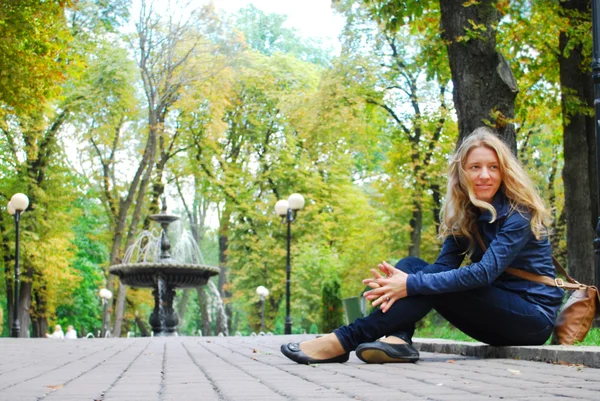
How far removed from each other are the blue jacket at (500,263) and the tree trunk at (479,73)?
5.09 meters

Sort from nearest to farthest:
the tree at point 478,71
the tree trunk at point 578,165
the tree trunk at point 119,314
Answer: the tree at point 478,71 < the tree trunk at point 578,165 < the tree trunk at point 119,314

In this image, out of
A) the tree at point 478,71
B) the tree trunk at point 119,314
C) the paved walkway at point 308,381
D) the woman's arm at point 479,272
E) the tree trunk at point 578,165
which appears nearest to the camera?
the paved walkway at point 308,381

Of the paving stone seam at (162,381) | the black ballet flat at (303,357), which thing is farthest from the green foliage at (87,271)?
the black ballet flat at (303,357)

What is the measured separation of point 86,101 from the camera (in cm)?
3181

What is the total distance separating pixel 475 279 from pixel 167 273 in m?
16.5

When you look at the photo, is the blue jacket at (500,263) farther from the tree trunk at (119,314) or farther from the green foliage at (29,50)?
the tree trunk at (119,314)

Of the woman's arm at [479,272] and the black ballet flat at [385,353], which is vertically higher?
the woman's arm at [479,272]

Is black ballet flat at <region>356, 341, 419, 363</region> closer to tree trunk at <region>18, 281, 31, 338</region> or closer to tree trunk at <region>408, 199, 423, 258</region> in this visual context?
tree trunk at <region>408, 199, 423, 258</region>

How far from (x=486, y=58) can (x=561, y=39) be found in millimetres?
4312

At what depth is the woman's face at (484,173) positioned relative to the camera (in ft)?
18.7

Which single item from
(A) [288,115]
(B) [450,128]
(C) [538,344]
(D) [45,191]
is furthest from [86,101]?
(C) [538,344]

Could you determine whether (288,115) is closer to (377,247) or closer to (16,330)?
(377,247)

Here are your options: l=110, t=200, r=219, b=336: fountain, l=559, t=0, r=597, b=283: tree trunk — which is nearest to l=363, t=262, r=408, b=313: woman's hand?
l=559, t=0, r=597, b=283: tree trunk

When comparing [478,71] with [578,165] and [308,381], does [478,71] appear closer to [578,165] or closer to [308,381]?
[578,165]
